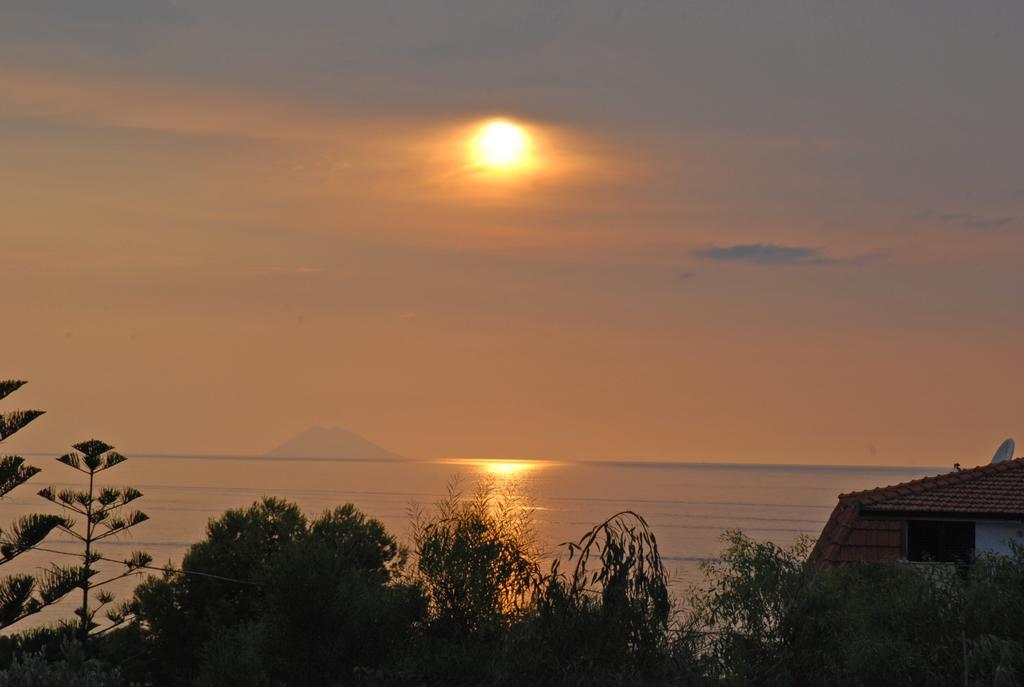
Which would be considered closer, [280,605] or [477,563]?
[477,563]

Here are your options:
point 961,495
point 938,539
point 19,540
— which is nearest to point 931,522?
point 938,539

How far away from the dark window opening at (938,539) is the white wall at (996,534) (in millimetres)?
279

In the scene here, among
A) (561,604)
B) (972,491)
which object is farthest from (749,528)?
(561,604)

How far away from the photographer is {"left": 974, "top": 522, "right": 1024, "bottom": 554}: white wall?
112 ft

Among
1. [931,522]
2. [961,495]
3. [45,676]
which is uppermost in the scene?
[961,495]

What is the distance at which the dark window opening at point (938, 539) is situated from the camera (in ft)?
114

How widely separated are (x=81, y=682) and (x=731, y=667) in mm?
13781

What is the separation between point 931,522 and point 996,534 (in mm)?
1785

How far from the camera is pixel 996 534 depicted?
1346 inches

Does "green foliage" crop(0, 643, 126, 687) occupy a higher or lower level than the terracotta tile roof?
lower

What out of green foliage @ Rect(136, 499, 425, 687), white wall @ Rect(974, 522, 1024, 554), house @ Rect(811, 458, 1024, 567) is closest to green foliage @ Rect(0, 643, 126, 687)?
green foliage @ Rect(136, 499, 425, 687)

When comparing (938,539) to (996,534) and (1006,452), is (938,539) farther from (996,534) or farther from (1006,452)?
(1006,452)

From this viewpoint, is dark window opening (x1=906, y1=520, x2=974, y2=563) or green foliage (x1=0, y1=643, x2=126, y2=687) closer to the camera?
A: green foliage (x1=0, y1=643, x2=126, y2=687)

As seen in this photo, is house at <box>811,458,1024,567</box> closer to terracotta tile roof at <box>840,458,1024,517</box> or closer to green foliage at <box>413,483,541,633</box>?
terracotta tile roof at <box>840,458,1024,517</box>
